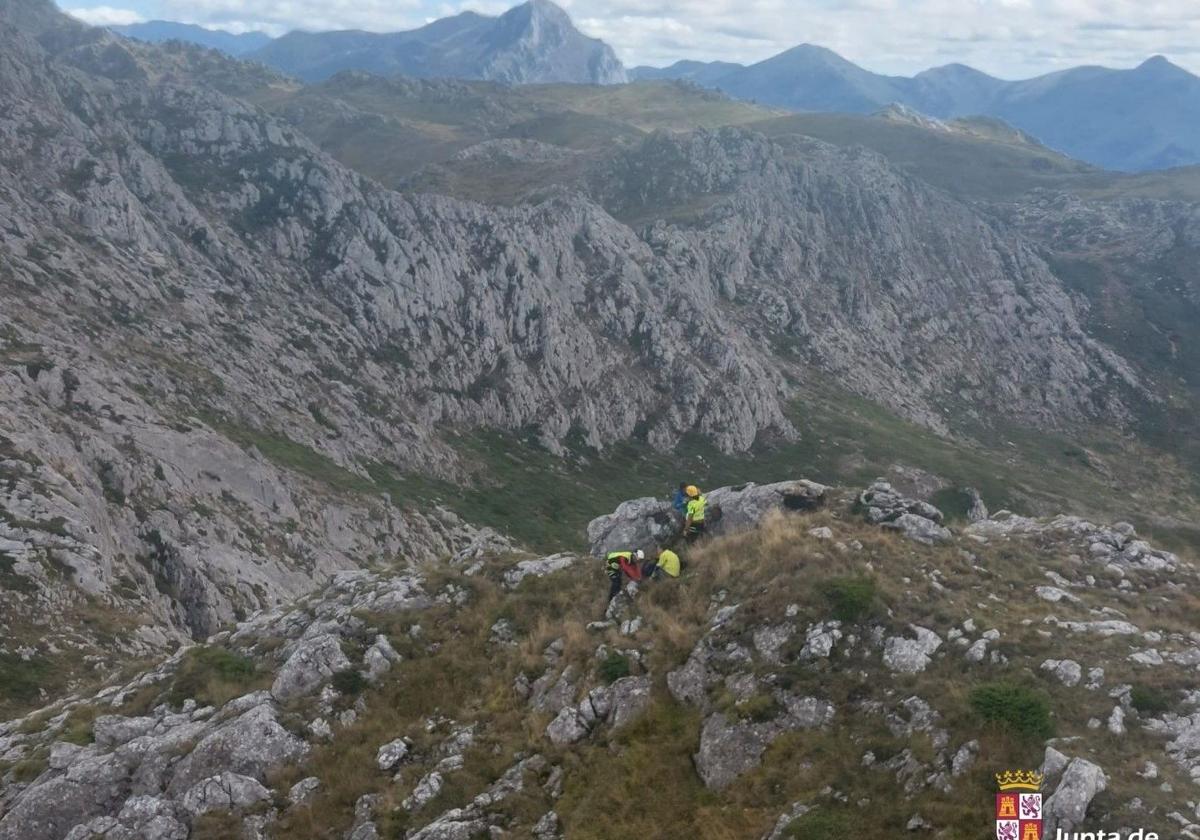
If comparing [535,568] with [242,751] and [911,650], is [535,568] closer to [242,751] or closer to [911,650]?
[242,751]

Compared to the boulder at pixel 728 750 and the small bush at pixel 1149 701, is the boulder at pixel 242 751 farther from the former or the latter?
the small bush at pixel 1149 701

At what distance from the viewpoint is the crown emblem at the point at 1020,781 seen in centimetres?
1417

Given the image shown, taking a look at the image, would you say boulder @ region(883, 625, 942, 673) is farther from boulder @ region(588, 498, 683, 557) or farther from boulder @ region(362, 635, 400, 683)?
boulder @ region(362, 635, 400, 683)

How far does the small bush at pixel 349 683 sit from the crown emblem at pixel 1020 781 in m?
15.0

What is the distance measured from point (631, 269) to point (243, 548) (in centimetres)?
7830

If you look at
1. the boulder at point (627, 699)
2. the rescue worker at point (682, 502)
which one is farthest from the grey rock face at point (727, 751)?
the rescue worker at point (682, 502)

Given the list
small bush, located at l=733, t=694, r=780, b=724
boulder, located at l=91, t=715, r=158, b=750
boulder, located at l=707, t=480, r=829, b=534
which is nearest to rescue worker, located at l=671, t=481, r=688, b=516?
boulder, located at l=707, t=480, r=829, b=534

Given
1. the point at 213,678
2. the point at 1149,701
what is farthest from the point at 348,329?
the point at 1149,701

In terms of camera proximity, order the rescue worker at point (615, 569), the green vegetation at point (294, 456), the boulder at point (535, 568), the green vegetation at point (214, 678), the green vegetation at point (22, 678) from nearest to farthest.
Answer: the green vegetation at point (214, 678) < the rescue worker at point (615, 569) < the boulder at point (535, 568) < the green vegetation at point (22, 678) < the green vegetation at point (294, 456)

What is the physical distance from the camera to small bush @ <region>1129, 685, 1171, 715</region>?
53.0 feet

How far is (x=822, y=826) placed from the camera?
1455cm

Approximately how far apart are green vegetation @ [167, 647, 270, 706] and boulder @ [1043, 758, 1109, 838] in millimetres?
18772

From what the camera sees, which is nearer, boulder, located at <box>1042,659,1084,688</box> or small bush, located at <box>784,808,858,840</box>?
small bush, located at <box>784,808,858,840</box>

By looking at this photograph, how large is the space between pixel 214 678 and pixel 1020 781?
20087 millimetres
